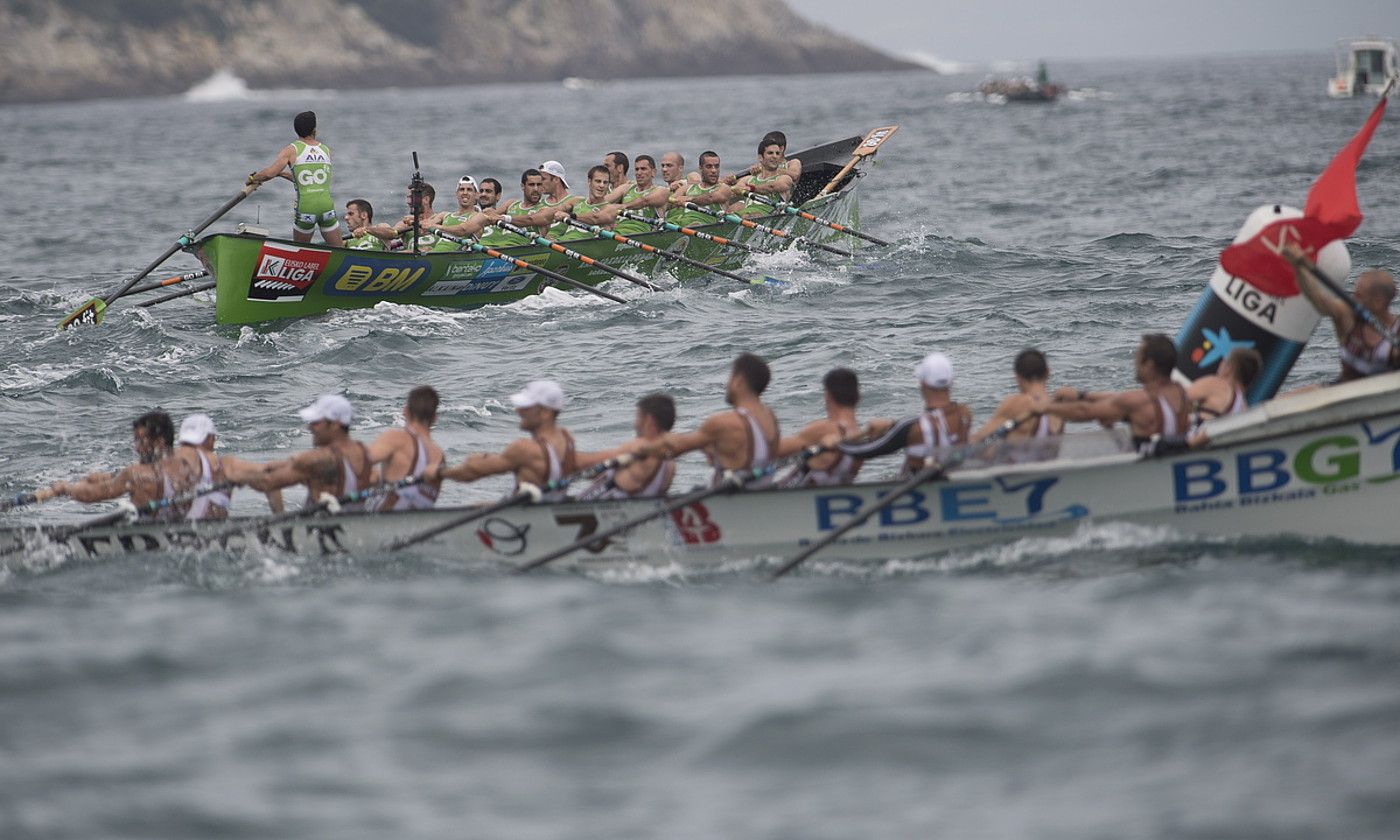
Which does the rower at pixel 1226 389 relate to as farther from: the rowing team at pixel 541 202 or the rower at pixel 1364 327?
the rowing team at pixel 541 202

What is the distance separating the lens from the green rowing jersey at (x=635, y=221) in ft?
80.2

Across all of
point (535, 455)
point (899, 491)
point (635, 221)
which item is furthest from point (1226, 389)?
point (635, 221)

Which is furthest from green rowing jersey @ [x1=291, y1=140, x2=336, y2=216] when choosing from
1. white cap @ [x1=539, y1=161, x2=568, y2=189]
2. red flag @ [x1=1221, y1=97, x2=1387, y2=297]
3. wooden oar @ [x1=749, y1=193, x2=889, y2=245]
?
red flag @ [x1=1221, y1=97, x2=1387, y2=297]

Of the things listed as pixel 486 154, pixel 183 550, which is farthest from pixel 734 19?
pixel 183 550

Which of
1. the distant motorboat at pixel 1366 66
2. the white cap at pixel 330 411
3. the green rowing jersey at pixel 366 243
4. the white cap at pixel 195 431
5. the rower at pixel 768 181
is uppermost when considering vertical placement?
the distant motorboat at pixel 1366 66

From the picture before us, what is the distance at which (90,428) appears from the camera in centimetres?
1777

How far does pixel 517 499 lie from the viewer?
38.8 feet

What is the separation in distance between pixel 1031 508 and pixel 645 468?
107 inches

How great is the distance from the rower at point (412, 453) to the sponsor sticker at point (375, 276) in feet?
31.2

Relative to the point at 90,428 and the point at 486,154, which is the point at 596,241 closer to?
the point at 90,428

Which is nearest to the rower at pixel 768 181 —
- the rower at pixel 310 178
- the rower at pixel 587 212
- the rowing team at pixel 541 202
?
the rowing team at pixel 541 202

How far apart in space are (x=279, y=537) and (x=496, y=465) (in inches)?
67.4

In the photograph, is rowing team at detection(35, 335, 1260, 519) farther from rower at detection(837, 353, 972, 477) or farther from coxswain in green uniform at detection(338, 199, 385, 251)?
coxswain in green uniform at detection(338, 199, 385, 251)

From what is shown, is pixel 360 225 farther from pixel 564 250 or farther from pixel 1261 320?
pixel 1261 320
